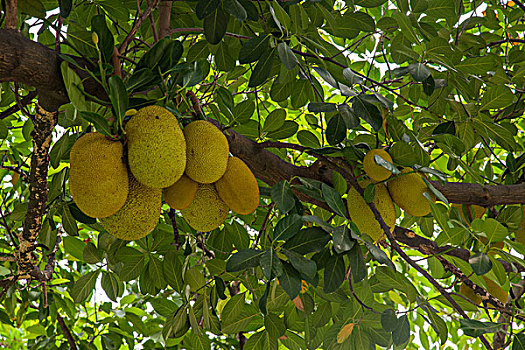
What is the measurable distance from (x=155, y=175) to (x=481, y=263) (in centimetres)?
63

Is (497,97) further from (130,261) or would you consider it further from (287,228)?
(130,261)

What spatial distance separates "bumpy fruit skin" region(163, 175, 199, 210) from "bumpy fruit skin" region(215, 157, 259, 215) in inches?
2.4

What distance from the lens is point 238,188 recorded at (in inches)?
36.2

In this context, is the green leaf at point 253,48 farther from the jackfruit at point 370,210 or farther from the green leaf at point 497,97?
the green leaf at point 497,97

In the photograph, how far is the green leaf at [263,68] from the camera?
99cm

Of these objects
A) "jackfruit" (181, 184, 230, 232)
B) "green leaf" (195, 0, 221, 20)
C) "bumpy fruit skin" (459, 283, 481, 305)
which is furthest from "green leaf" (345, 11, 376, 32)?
"bumpy fruit skin" (459, 283, 481, 305)

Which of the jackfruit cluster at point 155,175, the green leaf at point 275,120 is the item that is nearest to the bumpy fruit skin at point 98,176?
the jackfruit cluster at point 155,175

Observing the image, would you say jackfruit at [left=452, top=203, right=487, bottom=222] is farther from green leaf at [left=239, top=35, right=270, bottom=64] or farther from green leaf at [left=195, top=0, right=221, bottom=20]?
green leaf at [left=195, top=0, right=221, bottom=20]

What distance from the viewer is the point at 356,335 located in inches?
46.9

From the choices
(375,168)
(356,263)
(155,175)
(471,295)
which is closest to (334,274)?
(356,263)

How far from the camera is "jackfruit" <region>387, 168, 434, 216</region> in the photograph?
3.45 ft

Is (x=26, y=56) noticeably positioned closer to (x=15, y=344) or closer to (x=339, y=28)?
(x=339, y=28)

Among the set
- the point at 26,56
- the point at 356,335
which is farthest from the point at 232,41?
the point at 356,335

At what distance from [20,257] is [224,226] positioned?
2.37ft
